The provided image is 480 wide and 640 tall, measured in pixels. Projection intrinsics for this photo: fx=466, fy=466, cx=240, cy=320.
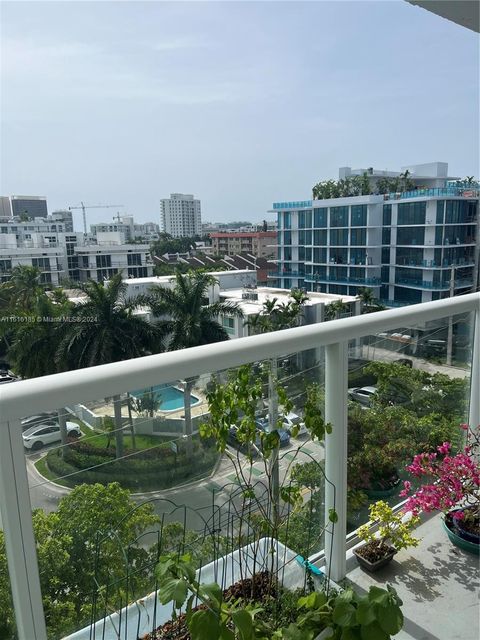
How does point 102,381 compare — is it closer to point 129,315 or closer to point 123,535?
point 123,535

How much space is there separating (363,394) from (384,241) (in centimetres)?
4315

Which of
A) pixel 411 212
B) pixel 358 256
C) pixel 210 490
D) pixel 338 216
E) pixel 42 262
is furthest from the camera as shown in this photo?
pixel 42 262

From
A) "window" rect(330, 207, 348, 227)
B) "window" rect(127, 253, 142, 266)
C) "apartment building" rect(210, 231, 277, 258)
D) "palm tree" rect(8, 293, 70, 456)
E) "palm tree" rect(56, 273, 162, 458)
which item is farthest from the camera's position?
"apartment building" rect(210, 231, 277, 258)

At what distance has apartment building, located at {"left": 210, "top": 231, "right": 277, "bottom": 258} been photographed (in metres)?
61.0

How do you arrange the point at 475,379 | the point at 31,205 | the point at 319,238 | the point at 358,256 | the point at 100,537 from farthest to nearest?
1. the point at 31,205
2. the point at 319,238
3. the point at 358,256
4. the point at 475,379
5. the point at 100,537

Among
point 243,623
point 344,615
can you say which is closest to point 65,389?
point 243,623

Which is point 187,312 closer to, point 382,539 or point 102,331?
point 102,331

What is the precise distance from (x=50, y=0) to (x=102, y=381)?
6.79 meters

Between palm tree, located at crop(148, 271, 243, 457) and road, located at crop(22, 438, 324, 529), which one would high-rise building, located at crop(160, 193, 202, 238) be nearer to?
palm tree, located at crop(148, 271, 243, 457)

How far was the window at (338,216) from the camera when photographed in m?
43.3

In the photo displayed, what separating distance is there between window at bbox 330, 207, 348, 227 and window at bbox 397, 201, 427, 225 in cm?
483

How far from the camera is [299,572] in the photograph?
1.31 metres

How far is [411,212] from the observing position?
39.9m

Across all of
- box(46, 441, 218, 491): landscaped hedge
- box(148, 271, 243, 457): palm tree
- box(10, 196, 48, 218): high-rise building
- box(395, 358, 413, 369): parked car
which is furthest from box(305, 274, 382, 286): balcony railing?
box(10, 196, 48, 218): high-rise building
